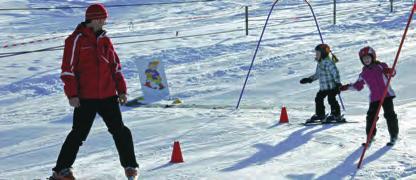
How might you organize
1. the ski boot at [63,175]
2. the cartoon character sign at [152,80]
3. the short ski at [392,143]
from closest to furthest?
the ski boot at [63,175], the short ski at [392,143], the cartoon character sign at [152,80]

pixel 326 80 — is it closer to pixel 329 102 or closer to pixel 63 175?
pixel 329 102

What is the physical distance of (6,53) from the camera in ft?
59.6

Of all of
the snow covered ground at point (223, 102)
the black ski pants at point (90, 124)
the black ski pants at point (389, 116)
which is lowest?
the snow covered ground at point (223, 102)

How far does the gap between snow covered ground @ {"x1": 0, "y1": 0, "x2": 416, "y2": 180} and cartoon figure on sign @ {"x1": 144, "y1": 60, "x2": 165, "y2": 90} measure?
0.56 metres

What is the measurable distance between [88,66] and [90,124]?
1.64 ft

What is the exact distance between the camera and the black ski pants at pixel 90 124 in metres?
5.66

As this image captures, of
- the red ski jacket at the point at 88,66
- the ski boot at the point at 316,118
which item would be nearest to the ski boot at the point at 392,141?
the ski boot at the point at 316,118

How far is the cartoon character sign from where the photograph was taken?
12.7 meters

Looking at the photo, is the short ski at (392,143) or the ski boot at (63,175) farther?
the short ski at (392,143)

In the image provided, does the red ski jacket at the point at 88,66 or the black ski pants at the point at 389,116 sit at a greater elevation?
the red ski jacket at the point at 88,66

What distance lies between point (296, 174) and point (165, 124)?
12.3 ft

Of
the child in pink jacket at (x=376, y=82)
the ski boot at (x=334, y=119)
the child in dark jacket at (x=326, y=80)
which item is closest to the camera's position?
the child in pink jacket at (x=376, y=82)

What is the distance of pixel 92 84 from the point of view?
5598mm

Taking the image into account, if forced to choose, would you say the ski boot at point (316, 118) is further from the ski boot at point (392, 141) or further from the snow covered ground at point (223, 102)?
the ski boot at point (392, 141)
